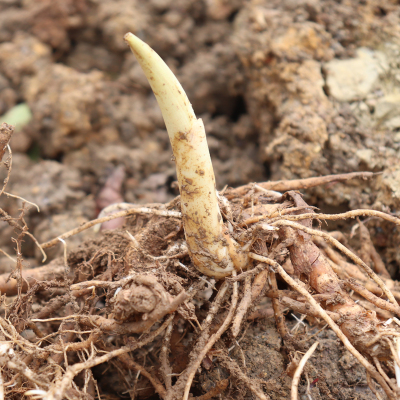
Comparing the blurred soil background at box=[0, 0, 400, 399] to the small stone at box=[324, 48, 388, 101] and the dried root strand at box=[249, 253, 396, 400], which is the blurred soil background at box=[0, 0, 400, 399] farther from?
the dried root strand at box=[249, 253, 396, 400]

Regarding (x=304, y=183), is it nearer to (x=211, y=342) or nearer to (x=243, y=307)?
(x=243, y=307)

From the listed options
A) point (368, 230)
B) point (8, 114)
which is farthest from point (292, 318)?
point (8, 114)

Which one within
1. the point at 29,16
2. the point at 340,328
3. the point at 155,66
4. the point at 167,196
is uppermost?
the point at 155,66

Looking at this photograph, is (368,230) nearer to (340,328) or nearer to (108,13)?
(340,328)

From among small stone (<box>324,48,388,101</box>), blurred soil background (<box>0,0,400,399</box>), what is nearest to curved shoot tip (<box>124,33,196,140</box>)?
blurred soil background (<box>0,0,400,399</box>)

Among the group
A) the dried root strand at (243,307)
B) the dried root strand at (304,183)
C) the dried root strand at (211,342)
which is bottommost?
the dried root strand at (211,342)

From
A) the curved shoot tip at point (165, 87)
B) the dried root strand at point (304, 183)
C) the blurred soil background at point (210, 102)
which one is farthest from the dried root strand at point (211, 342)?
the curved shoot tip at point (165, 87)

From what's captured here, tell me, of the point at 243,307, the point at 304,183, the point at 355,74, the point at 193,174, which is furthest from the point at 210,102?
the point at 243,307

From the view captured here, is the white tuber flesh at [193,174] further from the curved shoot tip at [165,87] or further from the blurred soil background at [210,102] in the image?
the blurred soil background at [210,102]
